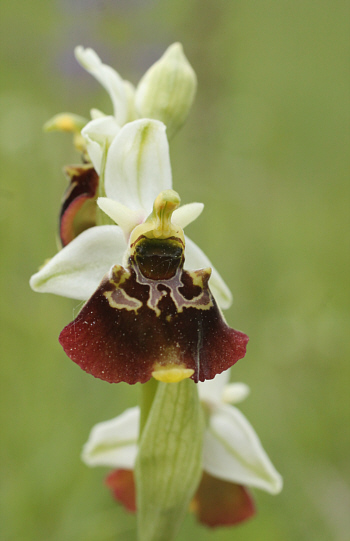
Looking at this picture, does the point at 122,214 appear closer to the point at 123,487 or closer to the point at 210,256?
the point at 123,487

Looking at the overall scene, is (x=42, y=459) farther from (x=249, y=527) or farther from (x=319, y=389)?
(x=319, y=389)

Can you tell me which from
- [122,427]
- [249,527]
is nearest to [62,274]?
[122,427]

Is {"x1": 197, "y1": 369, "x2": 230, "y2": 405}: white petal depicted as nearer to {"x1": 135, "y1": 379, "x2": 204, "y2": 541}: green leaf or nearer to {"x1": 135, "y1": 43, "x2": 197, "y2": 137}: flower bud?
{"x1": 135, "y1": 379, "x2": 204, "y2": 541}: green leaf

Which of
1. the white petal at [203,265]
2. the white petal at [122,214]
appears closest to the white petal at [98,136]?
the white petal at [122,214]

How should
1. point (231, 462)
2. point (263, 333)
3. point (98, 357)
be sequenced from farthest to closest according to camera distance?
point (263, 333) → point (231, 462) → point (98, 357)

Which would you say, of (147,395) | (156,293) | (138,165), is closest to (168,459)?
(147,395)

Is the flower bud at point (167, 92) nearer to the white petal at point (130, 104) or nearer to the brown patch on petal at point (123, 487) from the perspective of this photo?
the white petal at point (130, 104)
